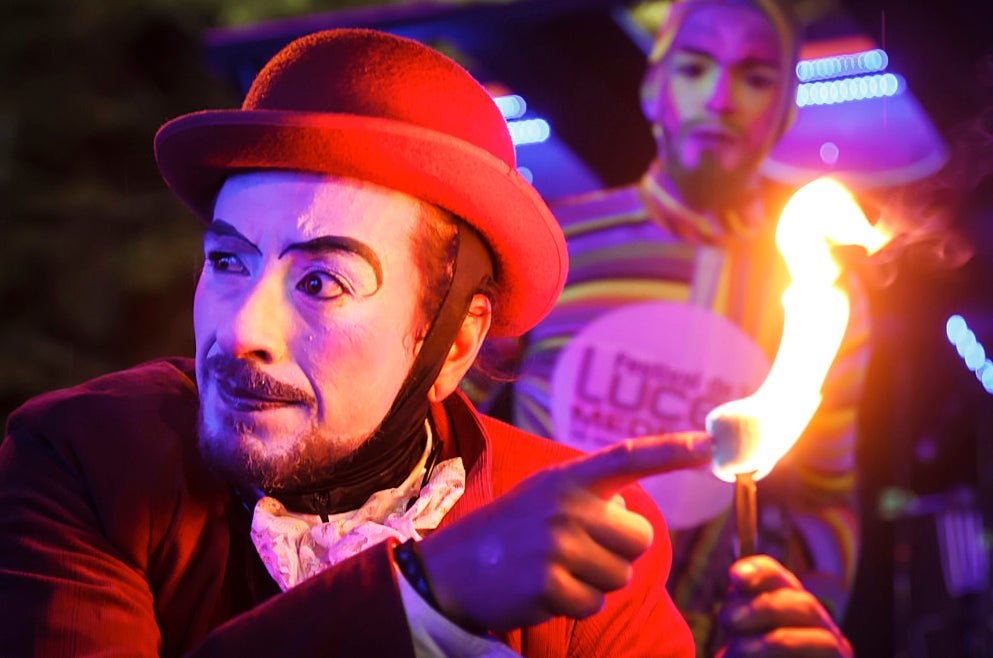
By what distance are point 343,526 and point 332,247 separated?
0.46m

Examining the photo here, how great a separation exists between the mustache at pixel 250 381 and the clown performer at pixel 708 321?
4.54 feet

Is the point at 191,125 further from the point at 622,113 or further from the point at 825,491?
the point at 825,491

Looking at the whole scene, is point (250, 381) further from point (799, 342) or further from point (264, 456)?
point (799, 342)

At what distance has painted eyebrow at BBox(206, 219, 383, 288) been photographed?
1.50 meters

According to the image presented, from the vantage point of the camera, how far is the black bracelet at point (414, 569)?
121 cm

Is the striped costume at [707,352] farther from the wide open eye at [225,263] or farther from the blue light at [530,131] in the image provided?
the wide open eye at [225,263]

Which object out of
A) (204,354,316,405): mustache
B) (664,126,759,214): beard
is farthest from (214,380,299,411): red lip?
(664,126,759,214): beard

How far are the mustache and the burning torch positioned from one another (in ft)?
2.08

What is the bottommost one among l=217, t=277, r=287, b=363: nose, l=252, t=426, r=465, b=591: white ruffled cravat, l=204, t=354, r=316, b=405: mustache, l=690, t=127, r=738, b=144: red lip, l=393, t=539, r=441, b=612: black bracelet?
l=393, t=539, r=441, b=612: black bracelet

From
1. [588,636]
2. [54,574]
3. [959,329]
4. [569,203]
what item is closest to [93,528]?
[54,574]

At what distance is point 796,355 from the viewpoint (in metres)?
1.27

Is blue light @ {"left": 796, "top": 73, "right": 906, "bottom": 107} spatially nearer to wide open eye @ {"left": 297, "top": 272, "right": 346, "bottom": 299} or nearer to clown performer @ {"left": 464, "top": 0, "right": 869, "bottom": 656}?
clown performer @ {"left": 464, "top": 0, "right": 869, "bottom": 656}

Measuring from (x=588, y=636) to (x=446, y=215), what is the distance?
74 cm

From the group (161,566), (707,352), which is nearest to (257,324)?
(161,566)
